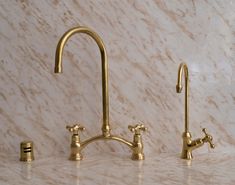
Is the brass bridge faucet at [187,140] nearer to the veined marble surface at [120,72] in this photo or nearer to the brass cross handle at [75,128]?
the veined marble surface at [120,72]

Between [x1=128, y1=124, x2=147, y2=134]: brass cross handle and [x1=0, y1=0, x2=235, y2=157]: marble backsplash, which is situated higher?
[x1=0, y1=0, x2=235, y2=157]: marble backsplash

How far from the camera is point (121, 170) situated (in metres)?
1.10

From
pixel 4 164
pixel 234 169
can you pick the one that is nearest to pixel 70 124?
pixel 4 164

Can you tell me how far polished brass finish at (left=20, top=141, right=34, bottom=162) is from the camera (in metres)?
1.21

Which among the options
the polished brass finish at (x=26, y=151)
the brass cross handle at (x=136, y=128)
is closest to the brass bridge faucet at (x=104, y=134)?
the brass cross handle at (x=136, y=128)

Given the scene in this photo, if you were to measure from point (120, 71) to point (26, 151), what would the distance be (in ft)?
1.50

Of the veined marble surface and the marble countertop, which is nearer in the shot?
the marble countertop

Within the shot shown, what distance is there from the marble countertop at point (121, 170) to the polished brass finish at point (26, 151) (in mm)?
22

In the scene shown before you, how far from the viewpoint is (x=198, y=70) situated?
1347mm

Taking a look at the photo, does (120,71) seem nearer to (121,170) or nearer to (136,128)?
(136,128)

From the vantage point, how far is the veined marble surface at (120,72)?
1.27 m

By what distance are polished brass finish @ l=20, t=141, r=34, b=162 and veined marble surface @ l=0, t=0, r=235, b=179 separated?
0.23ft

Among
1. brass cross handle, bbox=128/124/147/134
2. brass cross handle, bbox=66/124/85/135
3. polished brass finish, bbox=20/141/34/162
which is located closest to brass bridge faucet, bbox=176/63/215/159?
brass cross handle, bbox=128/124/147/134

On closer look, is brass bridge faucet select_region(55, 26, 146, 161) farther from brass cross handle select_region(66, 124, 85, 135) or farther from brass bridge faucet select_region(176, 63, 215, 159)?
brass bridge faucet select_region(176, 63, 215, 159)
